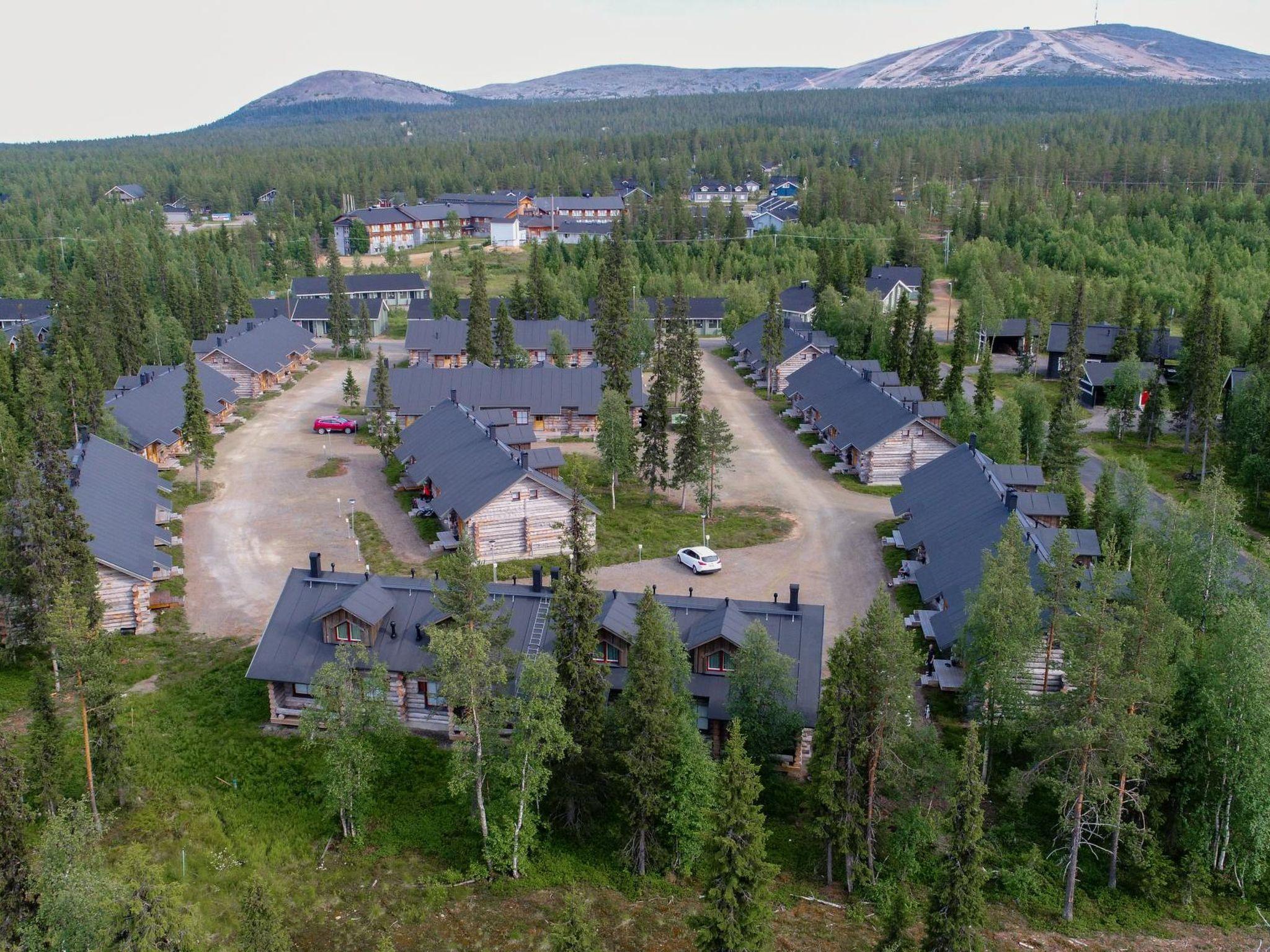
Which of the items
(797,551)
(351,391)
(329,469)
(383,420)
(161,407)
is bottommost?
(797,551)

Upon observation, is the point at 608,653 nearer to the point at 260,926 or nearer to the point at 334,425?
the point at 260,926

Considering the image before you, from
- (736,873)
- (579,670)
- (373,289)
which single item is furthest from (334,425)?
(736,873)

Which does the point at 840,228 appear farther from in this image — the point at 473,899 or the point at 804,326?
the point at 473,899

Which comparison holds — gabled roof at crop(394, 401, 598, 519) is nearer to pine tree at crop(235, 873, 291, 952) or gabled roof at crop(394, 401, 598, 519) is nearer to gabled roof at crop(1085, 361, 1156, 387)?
pine tree at crop(235, 873, 291, 952)

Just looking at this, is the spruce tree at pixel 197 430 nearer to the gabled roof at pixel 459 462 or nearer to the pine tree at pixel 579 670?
the gabled roof at pixel 459 462

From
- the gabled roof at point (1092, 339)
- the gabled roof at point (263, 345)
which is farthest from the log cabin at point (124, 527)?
the gabled roof at point (1092, 339)

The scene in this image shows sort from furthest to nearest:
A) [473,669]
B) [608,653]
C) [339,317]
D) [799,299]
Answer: [799,299], [339,317], [608,653], [473,669]
